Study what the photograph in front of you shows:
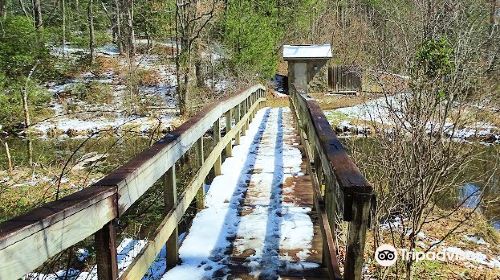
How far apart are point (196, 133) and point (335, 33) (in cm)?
3863

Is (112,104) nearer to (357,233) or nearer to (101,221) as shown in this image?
(101,221)

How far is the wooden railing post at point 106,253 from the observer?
81.2 inches

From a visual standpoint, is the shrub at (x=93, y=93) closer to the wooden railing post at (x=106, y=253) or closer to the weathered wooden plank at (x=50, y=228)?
the wooden railing post at (x=106, y=253)

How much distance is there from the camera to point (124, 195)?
7.59 ft

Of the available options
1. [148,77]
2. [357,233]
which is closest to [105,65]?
[148,77]

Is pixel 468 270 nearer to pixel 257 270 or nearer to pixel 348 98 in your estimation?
pixel 257 270

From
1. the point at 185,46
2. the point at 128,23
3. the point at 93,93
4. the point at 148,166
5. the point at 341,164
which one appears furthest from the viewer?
the point at 128,23

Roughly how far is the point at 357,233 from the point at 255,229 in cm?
231

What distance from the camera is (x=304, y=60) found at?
27.3 meters

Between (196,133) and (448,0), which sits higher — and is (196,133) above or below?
below

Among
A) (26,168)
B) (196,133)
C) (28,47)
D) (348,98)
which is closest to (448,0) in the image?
(196,133)

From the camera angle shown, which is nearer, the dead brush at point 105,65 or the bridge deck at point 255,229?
the bridge deck at point 255,229

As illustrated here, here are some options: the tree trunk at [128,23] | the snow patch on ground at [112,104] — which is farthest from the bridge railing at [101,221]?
the tree trunk at [128,23]

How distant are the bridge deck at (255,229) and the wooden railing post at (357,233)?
1.21m
